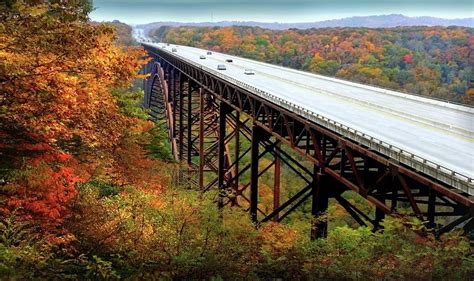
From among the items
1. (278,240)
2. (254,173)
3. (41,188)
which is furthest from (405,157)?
(254,173)

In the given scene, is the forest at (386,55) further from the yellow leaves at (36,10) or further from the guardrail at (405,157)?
the yellow leaves at (36,10)

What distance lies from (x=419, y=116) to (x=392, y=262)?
44.3 feet

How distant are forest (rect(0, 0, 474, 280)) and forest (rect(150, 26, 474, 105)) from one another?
3090cm

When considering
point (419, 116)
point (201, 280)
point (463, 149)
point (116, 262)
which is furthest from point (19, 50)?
point (419, 116)

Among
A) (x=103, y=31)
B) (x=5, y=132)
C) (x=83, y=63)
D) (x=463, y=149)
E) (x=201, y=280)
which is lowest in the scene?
(x=201, y=280)

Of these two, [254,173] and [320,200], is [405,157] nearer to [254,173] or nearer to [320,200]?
[320,200]

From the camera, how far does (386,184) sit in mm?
16234

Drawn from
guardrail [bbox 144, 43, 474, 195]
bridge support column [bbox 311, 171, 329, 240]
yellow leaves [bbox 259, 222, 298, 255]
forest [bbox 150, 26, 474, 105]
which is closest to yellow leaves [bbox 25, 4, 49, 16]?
yellow leaves [bbox 259, 222, 298, 255]

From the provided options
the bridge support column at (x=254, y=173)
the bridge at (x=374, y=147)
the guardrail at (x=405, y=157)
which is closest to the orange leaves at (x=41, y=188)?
the bridge at (x=374, y=147)

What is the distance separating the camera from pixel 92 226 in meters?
13.0

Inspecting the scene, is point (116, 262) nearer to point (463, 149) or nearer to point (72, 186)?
point (72, 186)

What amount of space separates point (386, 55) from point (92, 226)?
100089 millimetres

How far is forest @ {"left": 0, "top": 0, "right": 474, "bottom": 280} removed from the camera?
10.2 metres

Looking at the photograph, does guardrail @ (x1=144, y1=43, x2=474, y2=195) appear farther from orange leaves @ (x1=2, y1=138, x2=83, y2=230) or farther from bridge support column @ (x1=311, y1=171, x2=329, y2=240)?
orange leaves @ (x1=2, y1=138, x2=83, y2=230)
